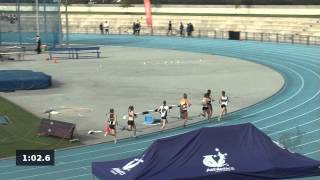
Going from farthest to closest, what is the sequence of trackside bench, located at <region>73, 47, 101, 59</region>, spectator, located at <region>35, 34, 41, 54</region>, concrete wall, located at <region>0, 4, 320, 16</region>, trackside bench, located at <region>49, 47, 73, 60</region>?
concrete wall, located at <region>0, 4, 320, 16</region> → spectator, located at <region>35, 34, 41, 54</region> → trackside bench, located at <region>49, 47, 73, 60</region> → trackside bench, located at <region>73, 47, 101, 59</region>

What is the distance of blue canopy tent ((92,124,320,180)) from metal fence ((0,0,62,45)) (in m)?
41.8

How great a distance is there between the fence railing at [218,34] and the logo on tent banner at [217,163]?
156 ft

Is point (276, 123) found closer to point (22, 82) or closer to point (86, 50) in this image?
point (22, 82)

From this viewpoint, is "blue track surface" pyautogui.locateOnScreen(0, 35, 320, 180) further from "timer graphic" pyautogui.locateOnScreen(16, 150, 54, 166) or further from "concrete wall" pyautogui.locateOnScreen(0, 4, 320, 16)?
"concrete wall" pyautogui.locateOnScreen(0, 4, 320, 16)

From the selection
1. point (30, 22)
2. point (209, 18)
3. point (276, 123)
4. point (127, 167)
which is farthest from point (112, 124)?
point (209, 18)

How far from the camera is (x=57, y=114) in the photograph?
26.3 metres

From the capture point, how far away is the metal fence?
52.6 metres

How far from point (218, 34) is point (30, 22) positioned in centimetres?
2287

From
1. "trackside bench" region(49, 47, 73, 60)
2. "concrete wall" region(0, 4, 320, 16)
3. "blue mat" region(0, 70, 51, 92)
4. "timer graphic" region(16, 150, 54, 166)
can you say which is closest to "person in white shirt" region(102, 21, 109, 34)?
"concrete wall" region(0, 4, 320, 16)

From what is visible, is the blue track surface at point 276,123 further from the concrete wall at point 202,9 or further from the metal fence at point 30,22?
the concrete wall at point 202,9

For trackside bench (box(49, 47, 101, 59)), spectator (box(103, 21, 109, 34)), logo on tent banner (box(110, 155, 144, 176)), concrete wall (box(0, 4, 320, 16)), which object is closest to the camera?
logo on tent banner (box(110, 155, 144, 176))

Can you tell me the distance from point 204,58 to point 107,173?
36.7m

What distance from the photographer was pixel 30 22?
53.0 m

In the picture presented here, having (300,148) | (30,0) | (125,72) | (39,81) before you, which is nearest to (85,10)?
(30,0)
